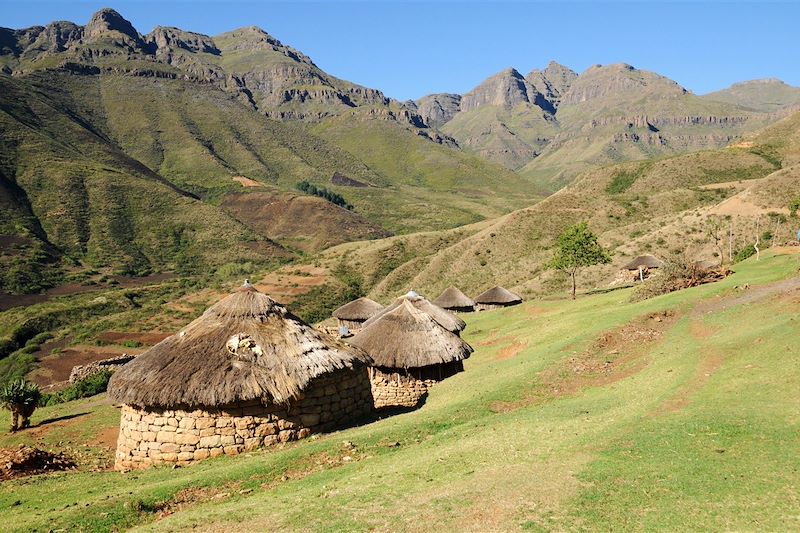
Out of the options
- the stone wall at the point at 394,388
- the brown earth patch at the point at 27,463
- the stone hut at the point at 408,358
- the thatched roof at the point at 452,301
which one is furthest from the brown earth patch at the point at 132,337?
the brown earth patch at the point at 27,463

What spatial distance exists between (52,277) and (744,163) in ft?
324

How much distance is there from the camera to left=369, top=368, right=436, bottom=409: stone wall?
21.7m

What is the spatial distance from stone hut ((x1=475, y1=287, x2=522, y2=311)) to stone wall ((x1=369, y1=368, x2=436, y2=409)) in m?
23.6

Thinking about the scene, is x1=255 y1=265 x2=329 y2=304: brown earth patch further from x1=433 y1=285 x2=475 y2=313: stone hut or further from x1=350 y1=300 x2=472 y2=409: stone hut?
x1=350 y1=300 x2=472 y2=409: stone hut

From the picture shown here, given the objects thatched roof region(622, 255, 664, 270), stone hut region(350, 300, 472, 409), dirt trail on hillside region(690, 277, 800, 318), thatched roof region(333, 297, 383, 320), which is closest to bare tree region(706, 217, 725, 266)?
thatched roof region(622, 255, 664, 270)

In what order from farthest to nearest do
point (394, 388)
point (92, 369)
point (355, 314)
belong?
point (355, 314) → point (92, 369) → point (394, 388)

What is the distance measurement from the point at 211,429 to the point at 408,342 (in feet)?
29.0

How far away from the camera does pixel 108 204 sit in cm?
10206

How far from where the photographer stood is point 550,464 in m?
10.5

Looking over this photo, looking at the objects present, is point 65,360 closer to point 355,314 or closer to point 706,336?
point 355,314

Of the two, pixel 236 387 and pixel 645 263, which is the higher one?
pixel 645 263

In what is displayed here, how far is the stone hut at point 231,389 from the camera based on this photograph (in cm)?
1543

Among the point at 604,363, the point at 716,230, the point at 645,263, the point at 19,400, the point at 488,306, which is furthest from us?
the point at 716,230

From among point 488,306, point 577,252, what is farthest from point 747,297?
point 488,306
